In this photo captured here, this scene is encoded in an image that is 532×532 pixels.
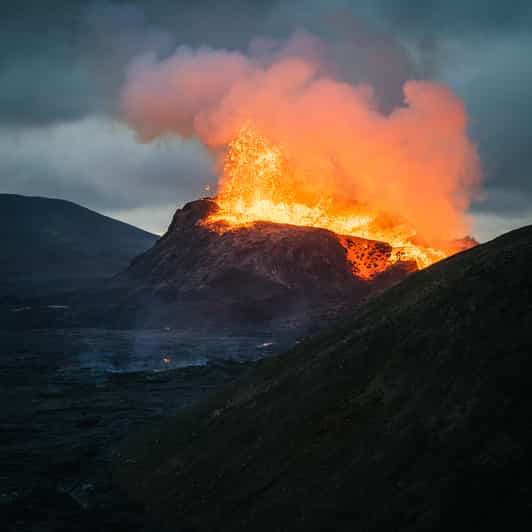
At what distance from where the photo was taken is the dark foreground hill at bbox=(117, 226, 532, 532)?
1525cm

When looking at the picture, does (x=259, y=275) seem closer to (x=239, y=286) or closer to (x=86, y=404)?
(x=239, y=286)

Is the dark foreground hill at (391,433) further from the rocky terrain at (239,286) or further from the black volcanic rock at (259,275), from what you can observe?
the black volcanic rock at (259,275)

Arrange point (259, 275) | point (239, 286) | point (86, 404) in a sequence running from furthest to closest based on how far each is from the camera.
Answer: point (259, 275), point (239, 286), point (86, 404)

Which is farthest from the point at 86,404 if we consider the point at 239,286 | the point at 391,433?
the point at 239,286

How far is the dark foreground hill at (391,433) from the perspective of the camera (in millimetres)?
15250

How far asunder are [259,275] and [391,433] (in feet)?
328

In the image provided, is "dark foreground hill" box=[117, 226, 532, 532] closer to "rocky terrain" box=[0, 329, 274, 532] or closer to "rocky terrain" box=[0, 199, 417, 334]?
"rocky terrain" box=[0, 329, 274, 532]

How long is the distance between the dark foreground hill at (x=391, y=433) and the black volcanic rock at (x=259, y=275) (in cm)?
7070

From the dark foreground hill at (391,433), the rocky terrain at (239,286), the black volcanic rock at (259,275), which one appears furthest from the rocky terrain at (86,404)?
the black volcanic rock at (259,275)

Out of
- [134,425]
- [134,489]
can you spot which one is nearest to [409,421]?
[134,489]

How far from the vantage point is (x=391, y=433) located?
18.6m

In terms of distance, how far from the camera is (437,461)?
16.2m

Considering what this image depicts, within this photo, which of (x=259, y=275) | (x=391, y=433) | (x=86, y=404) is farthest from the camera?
(x=259, y=275)

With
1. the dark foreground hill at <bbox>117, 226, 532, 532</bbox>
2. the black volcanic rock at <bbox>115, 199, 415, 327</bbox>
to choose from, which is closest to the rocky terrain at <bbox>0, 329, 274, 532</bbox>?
the dark foreground hill at <bbox>117, 226, 532, 532</bbox>
